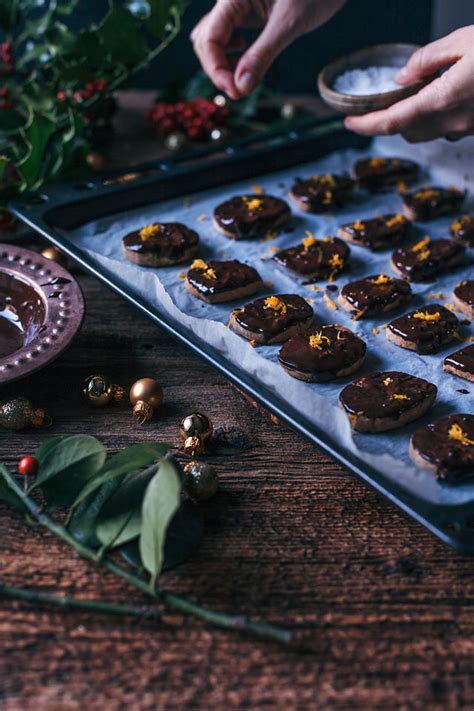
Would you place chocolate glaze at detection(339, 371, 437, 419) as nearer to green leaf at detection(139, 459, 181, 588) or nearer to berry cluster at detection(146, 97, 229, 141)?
green leaf at detection(139, 459, 181, 588)

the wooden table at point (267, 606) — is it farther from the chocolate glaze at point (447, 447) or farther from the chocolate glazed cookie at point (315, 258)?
the chocolate glazed cookie at point (315, 258)

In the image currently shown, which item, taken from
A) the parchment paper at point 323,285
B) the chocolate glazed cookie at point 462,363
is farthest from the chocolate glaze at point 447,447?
the chocolate glazed cookie at point 462,363

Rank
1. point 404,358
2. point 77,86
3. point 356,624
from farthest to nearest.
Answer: point 77,86
point 404,358
point 356,624

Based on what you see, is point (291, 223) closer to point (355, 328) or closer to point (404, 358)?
point (355, 328)

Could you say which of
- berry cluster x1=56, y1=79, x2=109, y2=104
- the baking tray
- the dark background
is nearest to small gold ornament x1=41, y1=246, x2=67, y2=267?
the baking tray

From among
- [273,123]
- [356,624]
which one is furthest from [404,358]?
[273,123]

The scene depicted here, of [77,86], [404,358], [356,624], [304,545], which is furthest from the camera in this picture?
[77,86]
